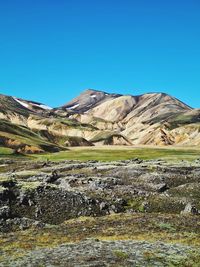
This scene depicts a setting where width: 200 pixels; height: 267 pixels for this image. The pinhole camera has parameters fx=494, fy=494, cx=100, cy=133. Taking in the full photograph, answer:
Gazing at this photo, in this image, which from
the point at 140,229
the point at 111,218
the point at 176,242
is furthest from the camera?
the point at 111,218

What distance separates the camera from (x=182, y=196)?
64.1 meters

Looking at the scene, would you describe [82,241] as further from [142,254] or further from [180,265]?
[180,265]

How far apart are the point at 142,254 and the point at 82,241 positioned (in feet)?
20.3

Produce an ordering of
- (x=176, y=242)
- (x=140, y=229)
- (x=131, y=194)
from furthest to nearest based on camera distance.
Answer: (x=131, y=194) → (x=140, y=229) → (x=176, y=242)

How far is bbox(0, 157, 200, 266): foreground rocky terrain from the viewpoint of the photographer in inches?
1231

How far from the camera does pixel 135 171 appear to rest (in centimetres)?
8912

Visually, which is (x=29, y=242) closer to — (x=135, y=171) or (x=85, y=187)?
(x=85, y=187)

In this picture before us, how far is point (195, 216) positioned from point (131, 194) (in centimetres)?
1521

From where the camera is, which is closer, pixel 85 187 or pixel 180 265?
pixel 180 265

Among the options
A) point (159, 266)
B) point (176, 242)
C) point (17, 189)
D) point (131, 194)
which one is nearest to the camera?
point (159, 266)

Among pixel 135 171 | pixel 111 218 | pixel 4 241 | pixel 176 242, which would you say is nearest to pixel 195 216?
pixel 111 218

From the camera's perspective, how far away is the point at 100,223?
4509 cm

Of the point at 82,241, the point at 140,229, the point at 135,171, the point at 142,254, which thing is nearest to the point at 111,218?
the point at 140,229

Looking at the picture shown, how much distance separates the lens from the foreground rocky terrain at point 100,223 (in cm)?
3127
